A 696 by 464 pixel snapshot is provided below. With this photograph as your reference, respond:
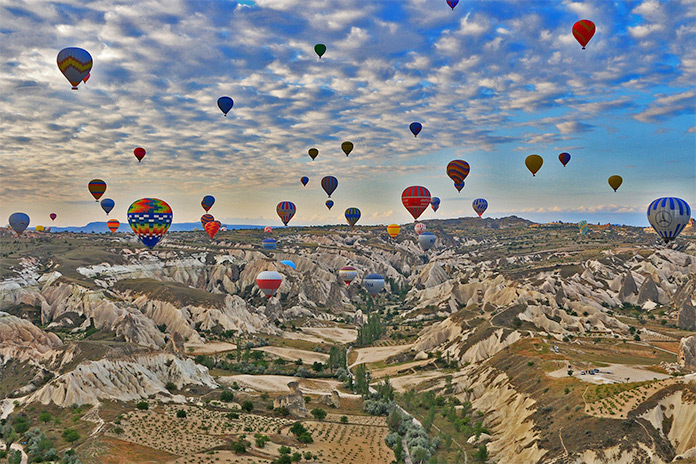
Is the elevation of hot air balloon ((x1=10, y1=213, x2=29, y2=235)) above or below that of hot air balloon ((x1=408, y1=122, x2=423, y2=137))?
below

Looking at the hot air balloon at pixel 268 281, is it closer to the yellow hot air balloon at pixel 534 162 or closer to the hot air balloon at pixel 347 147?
the hot air balloon at pixel 347 147

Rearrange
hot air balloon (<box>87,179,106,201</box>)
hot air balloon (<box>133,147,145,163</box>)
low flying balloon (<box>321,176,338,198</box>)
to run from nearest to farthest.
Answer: hot air balloon (<box>133,147,145,163</box>)
hot air balloon (<box>87,179,106,201</box>)
low flying balloon (<box>321,176,338,198</box>)

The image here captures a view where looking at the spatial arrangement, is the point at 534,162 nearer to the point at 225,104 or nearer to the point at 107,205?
the point at 225,104

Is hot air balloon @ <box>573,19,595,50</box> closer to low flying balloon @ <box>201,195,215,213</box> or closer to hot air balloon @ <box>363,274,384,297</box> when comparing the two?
Result: hot air balloon @ <box>363,274,384,297</box>

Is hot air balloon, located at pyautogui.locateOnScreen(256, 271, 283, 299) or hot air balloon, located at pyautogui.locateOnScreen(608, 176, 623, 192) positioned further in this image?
hot air balloon, located at pyautogui.locateOnScreen(256, 271, 283, 299)

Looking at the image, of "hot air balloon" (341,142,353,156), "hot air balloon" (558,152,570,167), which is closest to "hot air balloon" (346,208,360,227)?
"hot air balloon" (341,142,353,156)

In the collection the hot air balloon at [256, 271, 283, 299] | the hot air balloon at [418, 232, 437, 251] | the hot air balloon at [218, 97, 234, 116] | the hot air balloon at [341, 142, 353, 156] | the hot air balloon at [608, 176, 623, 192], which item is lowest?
the hot air balloon at [256, 271, 283, 299]

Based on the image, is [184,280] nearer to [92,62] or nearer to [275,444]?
[92,62]
